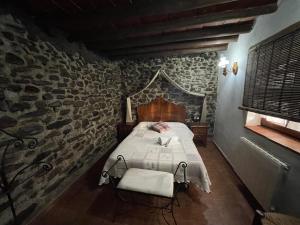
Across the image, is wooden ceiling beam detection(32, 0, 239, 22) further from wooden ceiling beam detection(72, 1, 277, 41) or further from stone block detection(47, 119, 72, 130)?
stone block detection(47, 119, 72, 130)

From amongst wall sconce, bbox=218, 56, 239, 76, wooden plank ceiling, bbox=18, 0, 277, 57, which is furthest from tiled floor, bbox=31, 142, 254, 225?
wooden plank ceiling, bbox=18, 0, 277, 57

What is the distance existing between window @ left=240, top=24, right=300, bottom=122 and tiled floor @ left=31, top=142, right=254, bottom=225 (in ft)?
4.21

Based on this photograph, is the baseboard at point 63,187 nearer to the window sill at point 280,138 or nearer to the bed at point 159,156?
the bed at point 159,156

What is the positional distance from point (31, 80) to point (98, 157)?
6.96ft

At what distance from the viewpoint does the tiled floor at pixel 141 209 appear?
175 cm

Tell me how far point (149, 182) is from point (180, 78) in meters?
3.37

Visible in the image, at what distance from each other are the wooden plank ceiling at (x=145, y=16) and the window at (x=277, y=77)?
0.48 meters

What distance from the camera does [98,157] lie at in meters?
3.30

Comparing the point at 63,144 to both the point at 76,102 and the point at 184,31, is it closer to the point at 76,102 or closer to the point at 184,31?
the point at 76,102

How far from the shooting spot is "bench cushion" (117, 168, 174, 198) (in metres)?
1.56

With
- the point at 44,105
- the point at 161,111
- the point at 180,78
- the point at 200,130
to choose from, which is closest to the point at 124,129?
the point at 161,111

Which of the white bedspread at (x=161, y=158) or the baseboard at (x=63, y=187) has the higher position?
the white bedspread at (x=161, y=158)

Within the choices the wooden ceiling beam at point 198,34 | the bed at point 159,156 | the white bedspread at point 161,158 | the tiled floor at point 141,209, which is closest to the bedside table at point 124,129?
the bed at point 159,156

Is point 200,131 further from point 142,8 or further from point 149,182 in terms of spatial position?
point 142,8
